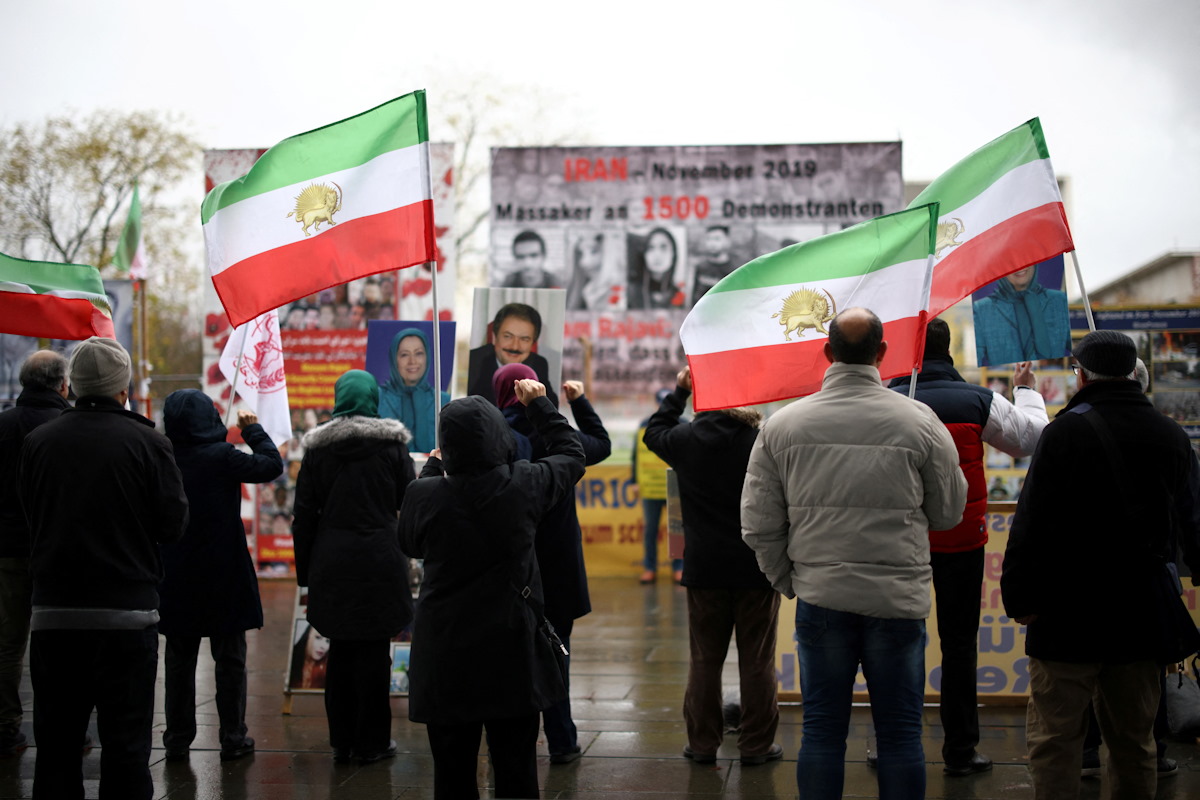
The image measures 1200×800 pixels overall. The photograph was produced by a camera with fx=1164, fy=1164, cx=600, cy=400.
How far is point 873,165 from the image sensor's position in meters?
12.7

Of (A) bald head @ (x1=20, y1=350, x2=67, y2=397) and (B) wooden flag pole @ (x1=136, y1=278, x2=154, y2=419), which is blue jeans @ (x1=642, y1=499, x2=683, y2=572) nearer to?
(B) wooden flag pole @ (x1=136, y1=278, x2=154, y2=419)

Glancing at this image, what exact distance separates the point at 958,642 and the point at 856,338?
2045mm

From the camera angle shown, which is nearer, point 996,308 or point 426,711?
point 426,711

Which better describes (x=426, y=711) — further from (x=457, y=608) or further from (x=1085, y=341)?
(x=1085, y=341)

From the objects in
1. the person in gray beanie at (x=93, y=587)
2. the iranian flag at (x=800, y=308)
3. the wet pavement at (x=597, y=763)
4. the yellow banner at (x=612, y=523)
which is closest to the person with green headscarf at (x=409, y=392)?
the wet pavement at (x=597, y=763)

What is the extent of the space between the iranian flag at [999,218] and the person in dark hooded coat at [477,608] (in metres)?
2.41

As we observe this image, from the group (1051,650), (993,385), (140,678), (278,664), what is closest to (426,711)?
(140,678)

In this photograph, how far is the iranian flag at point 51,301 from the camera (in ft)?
21.9

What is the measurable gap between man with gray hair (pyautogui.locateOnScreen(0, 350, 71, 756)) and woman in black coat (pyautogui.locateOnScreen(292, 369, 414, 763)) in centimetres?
140

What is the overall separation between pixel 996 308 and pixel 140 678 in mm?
4521

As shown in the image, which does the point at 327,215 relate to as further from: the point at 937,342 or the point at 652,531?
the point at 652,531

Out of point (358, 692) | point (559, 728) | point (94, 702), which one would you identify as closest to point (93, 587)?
point (94, 702)

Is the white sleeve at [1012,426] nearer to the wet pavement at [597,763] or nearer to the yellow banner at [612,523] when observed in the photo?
the wet pavement at [597,763]

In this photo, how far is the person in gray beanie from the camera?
4297 mm
